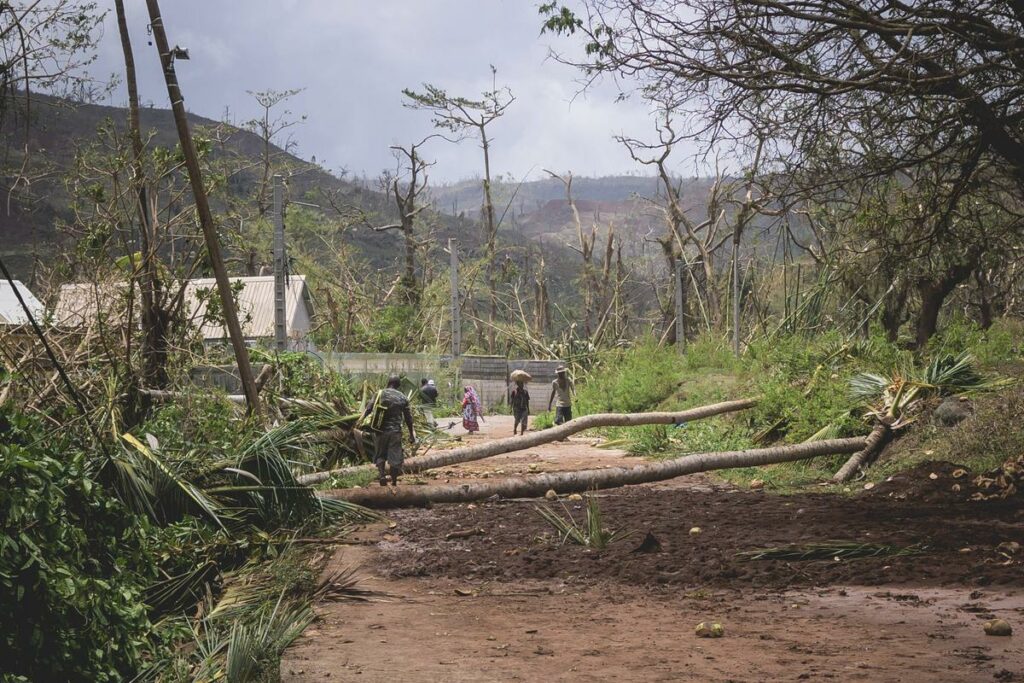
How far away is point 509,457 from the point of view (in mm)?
17672

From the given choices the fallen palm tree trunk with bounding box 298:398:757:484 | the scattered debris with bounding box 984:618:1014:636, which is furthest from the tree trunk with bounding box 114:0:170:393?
the scattered debris with bounding box 984:618:1014:636

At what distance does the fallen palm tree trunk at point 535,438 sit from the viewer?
13754 millimetres

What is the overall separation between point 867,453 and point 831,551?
4.59 m

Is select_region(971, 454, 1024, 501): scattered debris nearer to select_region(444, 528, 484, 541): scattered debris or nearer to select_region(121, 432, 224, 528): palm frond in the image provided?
select_region(444, 528, 484, 541): scattered debris

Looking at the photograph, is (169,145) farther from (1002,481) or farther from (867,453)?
(1002,481)

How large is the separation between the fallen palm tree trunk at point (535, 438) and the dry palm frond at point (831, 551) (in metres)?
5.44

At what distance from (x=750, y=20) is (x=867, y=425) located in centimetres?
637

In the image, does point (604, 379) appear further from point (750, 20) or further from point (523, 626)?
point (523, 626)

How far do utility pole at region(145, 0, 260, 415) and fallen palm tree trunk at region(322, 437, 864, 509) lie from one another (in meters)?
2.44

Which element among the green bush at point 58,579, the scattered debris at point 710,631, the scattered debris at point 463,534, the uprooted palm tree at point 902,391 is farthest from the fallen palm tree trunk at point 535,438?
the scattered debris at point 710,631

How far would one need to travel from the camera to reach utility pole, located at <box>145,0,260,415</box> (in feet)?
42.5

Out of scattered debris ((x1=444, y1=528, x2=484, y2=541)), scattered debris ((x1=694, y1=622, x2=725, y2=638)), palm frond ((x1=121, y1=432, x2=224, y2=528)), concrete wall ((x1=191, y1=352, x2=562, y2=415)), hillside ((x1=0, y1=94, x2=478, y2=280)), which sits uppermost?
hillside ((x1=0, y1=94, x2=478, y2=280))

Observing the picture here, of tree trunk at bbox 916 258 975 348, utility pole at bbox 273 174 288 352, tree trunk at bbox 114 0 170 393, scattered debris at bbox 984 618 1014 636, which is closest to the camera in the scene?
scattered debris at bbox 984 618 1014 636

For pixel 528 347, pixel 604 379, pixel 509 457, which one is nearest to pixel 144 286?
pixel 509 457
